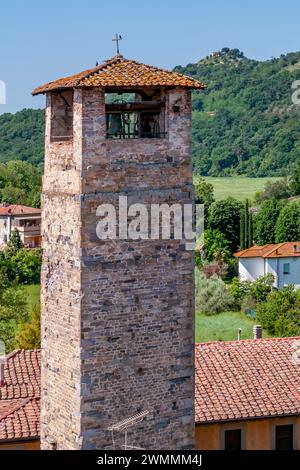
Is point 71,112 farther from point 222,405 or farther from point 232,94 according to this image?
point 232,94

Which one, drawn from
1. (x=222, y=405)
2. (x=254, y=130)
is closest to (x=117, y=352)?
(x=222, y=405)

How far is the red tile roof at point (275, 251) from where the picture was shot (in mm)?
59094

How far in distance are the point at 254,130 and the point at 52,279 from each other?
270 feet

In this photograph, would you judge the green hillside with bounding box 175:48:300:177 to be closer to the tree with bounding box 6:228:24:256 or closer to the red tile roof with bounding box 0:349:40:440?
the tree with bounding box 6:228:24:256

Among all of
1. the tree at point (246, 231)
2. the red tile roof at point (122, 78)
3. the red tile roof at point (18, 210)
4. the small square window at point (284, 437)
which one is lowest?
the small square window at point (284, 437)

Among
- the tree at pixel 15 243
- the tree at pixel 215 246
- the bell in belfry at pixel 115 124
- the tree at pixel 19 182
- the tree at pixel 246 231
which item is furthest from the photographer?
the tree at pixel 19 182

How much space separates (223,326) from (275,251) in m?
12.5

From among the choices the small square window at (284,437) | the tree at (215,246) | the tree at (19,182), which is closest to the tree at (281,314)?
the tree at (215,246)

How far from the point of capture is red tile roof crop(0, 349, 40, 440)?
2062 cm

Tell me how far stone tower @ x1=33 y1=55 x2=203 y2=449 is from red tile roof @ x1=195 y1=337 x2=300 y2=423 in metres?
4.28

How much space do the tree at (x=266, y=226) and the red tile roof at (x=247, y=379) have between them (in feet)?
142

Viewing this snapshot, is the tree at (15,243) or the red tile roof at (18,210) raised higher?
the red tile roof at (18,210)

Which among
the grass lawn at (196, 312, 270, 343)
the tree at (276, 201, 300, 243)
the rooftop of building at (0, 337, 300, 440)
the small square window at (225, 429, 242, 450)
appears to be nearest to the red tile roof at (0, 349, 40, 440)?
the rooftop of building at (0, 337, 300, 440)

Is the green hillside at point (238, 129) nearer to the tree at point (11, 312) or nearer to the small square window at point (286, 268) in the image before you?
the small square window at point (286, 268)
